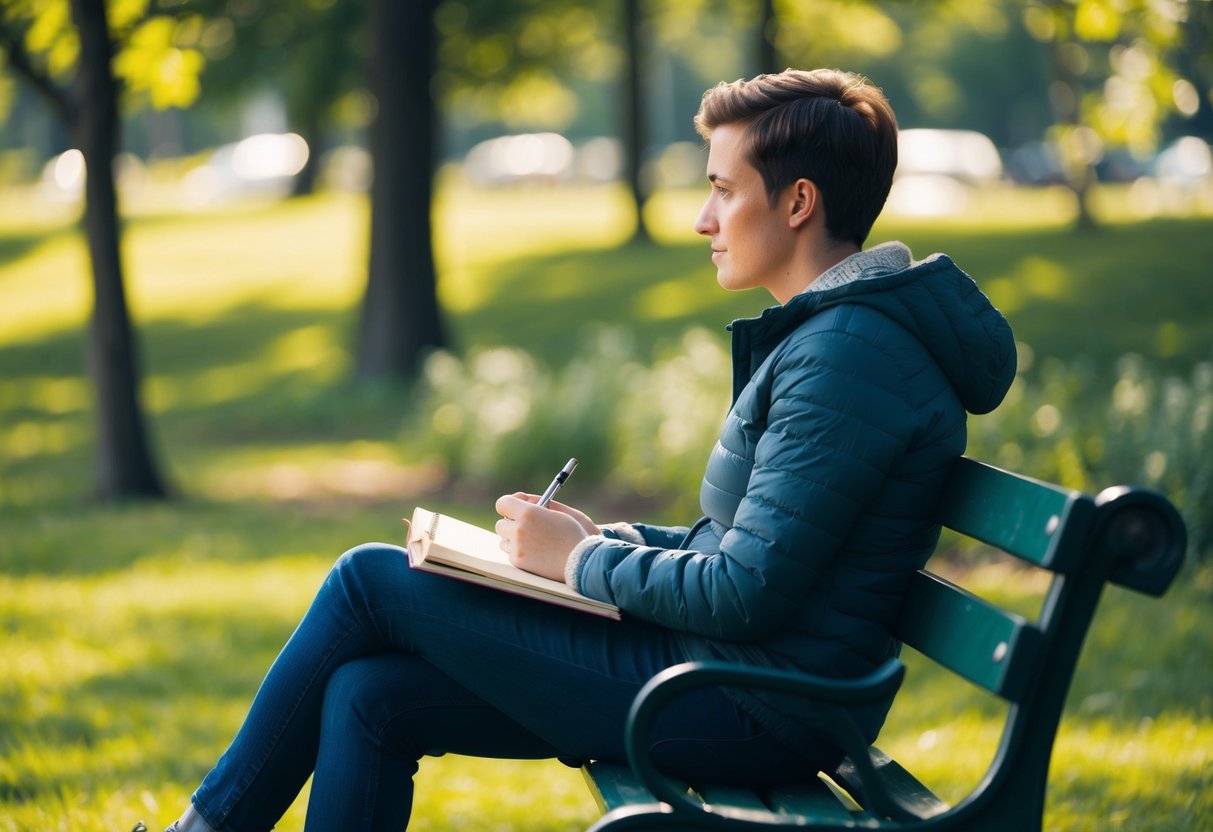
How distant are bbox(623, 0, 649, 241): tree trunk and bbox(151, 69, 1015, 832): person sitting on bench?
67.5ft

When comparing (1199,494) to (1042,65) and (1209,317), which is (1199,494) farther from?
(1042,65)

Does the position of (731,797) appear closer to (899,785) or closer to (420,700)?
(899,785)

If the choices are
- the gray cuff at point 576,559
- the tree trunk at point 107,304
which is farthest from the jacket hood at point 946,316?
the tree trunk at point 107,304

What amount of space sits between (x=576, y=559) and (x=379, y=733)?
49cm

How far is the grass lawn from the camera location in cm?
430

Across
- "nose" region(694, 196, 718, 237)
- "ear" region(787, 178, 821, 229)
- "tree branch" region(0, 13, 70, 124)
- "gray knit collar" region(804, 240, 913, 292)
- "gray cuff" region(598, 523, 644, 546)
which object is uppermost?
"tree branch" region(0, 13, 70, 124)

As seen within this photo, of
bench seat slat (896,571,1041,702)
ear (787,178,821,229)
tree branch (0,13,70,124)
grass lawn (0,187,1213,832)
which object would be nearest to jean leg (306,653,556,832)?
bench seat slat (896,571,1041,702)

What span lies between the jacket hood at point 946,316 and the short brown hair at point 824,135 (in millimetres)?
199

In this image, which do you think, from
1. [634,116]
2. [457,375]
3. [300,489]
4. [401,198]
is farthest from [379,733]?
[634,116]

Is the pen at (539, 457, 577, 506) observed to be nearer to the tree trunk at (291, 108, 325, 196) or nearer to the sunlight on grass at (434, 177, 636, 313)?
the sunlight on grass at (434, 177, 636, 313)

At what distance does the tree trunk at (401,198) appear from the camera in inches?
540

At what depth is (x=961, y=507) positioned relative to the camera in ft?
8.20

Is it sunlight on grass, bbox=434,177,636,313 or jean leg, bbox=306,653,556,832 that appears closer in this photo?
jean leg, bbox=306,653,556,832

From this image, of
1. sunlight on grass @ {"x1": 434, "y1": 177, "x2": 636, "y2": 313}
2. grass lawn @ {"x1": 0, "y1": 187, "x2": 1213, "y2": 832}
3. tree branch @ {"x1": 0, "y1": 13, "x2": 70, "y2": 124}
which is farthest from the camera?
sunlight on grass @ {"x1": 434, "y1": 177, "x2": 636, "y2": 313}
